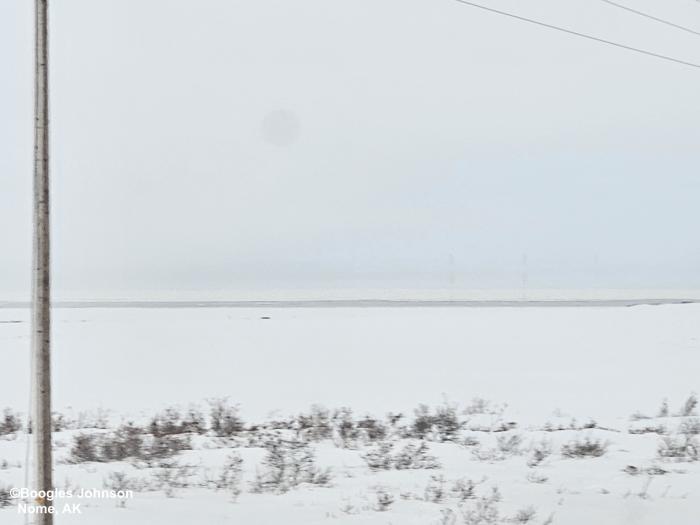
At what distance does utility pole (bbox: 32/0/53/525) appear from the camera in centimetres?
519

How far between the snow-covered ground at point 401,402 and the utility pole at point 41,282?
7.33 feet

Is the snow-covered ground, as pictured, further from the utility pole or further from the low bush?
the utility pole

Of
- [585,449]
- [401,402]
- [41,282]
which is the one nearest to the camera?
[41,282]

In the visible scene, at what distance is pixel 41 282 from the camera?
17.1 feet

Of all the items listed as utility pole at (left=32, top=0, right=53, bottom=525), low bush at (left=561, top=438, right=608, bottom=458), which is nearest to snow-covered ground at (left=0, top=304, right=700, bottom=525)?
low bush at (left=561, top=438, right=608, bottom=458)

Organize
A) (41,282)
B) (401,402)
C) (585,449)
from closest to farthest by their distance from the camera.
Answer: (41,282), (585,449), (401,402)

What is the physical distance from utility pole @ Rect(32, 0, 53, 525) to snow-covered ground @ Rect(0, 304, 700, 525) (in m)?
2.23

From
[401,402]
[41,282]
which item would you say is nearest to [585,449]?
[401,402]

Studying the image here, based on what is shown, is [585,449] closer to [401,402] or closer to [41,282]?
[401,402]

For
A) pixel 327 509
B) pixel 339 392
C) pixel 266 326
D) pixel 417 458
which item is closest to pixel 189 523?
pixel 327 509

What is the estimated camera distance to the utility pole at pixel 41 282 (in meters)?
5.19

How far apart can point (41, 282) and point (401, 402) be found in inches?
508

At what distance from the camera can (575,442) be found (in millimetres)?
11086

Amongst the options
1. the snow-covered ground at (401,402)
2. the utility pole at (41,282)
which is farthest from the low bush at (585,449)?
the utility pole at (41,282)
